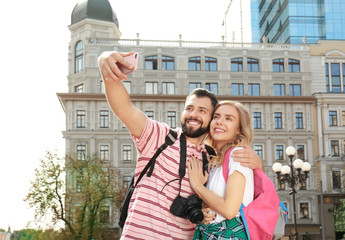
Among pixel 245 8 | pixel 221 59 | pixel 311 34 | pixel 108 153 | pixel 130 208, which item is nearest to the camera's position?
pixel 130 208

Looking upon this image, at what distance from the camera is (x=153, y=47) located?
4434 cm

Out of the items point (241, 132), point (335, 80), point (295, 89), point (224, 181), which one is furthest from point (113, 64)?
point (335, 80)

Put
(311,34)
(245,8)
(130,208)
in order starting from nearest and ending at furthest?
(130,208)
(311,34)
(245,8)

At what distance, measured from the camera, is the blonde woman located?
3680mm

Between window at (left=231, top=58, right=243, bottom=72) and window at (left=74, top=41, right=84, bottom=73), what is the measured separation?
1243 cm

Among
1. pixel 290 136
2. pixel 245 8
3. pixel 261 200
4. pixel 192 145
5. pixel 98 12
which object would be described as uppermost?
pixel 245 8

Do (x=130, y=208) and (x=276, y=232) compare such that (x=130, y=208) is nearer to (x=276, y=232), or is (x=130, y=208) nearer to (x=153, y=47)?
(x=276, y=232)

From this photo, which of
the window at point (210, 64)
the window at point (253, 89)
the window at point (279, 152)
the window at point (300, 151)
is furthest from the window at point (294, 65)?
the window at point (279, 152)

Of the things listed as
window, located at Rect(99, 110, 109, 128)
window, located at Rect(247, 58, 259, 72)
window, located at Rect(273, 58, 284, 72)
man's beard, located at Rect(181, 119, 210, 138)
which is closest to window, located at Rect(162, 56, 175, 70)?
window, located at Rect(99, 110, 109, 128)

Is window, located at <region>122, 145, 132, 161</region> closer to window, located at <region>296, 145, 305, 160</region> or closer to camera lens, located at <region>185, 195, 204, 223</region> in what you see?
window, located at <region>296, 145, 305, 160</region>

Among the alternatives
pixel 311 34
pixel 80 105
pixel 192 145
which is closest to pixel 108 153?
pixel 80 105

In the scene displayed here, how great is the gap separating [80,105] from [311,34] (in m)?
26.1

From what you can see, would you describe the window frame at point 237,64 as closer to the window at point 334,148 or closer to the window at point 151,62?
the window at point 151,62

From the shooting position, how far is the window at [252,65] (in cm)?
4514
